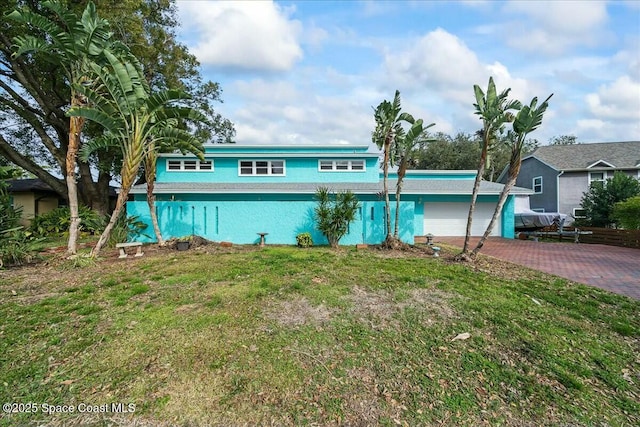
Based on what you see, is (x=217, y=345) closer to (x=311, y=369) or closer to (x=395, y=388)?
(x=311, y=369)

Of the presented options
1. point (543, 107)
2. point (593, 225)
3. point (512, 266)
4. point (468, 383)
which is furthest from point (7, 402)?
point (593, 225)

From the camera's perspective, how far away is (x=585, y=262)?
34.8 ft

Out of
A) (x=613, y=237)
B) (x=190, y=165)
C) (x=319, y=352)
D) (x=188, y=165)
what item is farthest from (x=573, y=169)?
(x=319, y=352)

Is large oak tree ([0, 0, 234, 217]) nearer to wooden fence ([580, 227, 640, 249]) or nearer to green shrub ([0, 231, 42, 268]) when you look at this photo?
green shrub ([0, 231, 42, 268])

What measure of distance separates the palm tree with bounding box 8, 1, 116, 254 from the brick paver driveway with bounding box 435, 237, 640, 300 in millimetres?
14608

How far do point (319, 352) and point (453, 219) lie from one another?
16323mm

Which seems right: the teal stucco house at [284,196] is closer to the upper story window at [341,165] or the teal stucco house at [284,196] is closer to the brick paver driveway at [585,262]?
the upper story window at [341,165]

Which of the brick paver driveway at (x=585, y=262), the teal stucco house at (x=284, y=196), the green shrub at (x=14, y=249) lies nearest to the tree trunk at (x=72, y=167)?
the green shrub at (x=14, y=249)

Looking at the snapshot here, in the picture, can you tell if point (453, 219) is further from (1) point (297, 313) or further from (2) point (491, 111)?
(1) point (297, 313)

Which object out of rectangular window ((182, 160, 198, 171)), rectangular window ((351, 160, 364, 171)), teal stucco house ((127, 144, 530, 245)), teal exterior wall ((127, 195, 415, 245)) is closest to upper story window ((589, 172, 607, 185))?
teal stucco house ((127, 144, 530, 245))

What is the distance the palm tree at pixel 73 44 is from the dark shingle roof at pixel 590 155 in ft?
99.9

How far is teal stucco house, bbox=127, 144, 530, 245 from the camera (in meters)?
14.3

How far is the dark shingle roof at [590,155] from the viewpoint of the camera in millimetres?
24266

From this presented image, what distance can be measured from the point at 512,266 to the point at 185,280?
9390 millimetres
